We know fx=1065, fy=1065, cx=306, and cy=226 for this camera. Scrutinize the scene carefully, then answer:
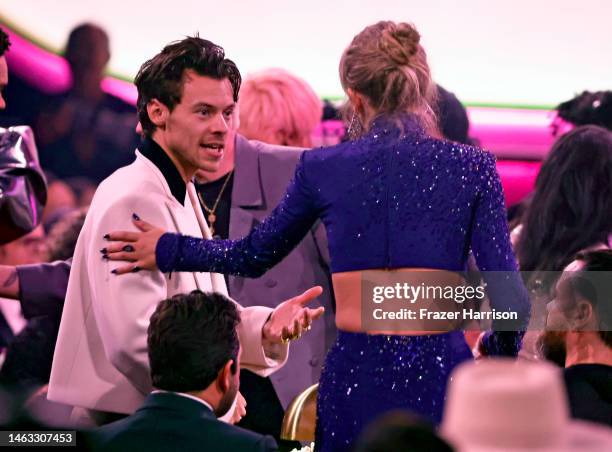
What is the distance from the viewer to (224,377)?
210 cm

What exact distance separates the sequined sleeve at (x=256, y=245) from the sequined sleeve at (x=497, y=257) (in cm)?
34

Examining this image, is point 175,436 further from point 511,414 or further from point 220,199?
point 511,414

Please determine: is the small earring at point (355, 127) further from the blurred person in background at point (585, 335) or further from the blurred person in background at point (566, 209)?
the blurred person in background at point (566, 209)

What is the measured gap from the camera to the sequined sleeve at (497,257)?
81.1 inches

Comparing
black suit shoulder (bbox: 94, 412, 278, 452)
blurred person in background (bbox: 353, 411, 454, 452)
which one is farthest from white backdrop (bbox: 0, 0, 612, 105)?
blurred person in background (bbox: 353, 411, 454, 452)

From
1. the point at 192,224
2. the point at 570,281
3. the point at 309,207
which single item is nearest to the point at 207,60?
the point at 192,224

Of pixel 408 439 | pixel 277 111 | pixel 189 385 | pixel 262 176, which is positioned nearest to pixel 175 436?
pixel 189 385

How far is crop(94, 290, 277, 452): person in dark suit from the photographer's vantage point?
195 cm

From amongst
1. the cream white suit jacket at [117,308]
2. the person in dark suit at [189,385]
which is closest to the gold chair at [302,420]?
the cream white suit jacket at [117,308]

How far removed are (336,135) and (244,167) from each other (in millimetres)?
683

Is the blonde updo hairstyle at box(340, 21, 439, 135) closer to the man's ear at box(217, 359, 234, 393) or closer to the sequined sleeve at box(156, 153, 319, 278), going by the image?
the sequined sleeve at box(156, 153, 319, 278)

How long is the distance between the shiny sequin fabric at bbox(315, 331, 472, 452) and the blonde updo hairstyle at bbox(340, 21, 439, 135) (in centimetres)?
45

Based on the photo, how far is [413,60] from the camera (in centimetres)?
218

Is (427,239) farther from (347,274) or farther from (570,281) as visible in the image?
(570,281)
